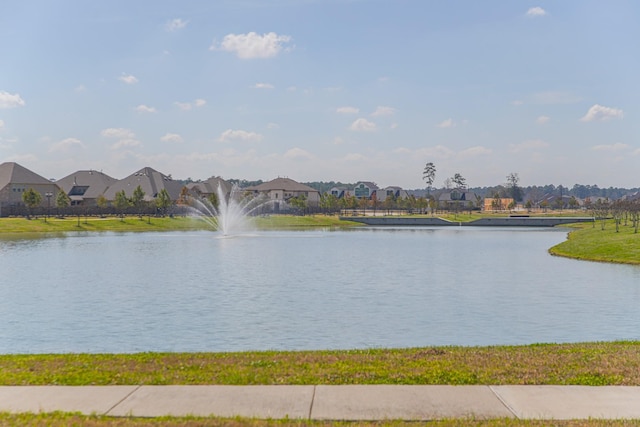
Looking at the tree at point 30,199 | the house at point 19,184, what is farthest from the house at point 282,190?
the tree at point 30,199

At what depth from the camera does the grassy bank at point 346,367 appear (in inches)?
458

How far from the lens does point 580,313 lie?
973 inches

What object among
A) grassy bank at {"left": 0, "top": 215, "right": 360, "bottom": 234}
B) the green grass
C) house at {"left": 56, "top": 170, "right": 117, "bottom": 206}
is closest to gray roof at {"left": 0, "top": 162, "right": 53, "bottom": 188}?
house at {"left": 56, "top": 170, "right": 117, "bottom": 206}

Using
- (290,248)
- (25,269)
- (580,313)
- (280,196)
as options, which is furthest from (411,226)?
(580,313)

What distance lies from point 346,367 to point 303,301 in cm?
1494

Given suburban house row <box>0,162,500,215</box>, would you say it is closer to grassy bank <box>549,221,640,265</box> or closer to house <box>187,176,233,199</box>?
house <box>187,176,233,199</box>

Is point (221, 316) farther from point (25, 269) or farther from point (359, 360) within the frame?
point (25, 269)

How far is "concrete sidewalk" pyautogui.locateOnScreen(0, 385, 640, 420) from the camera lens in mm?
9688

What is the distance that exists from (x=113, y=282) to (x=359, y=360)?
2384cm

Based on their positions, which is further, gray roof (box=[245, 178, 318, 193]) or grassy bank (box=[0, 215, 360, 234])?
gray roof (box=[245, 178, 318, 193])

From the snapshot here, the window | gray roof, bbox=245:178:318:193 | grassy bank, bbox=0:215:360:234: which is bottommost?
grassy bank, bbox=0:215:360:234

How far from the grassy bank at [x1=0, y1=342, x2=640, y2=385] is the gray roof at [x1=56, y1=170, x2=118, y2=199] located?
13462cm

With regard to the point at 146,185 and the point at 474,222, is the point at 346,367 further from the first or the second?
the point at 146,185

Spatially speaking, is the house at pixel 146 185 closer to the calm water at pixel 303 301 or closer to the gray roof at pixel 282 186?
the gray roof at pixel 282 186
